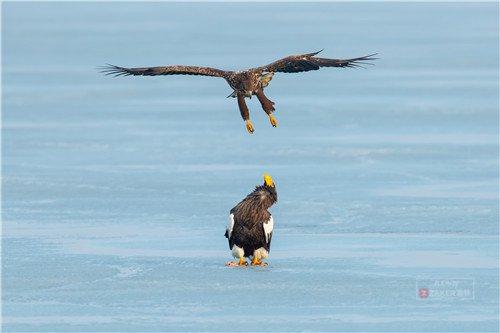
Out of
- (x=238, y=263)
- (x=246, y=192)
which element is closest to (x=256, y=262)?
(x=238, y=263)

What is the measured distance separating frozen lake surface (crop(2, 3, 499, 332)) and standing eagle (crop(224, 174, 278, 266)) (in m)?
0.17

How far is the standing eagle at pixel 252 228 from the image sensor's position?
12.2 metres

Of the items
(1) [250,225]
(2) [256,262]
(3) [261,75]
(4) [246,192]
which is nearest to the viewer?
(1) [250,225]

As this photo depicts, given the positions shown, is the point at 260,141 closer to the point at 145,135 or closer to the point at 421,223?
the point at 145,135

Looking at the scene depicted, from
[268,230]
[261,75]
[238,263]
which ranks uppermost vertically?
[261,75]

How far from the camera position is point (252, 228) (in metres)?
12.2

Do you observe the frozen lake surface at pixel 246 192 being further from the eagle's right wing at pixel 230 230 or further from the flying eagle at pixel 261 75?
the flying eagle at pixel 261 75

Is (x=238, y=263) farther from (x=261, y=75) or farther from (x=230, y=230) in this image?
(x=261, y=75)

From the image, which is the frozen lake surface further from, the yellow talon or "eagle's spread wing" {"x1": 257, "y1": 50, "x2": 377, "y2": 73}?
"eagle's spread wing" {"x1": 257, "y1": 50, "x2": 377, "y2": 73}

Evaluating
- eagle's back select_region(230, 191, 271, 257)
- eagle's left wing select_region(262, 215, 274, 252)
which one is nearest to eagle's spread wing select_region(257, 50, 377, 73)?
eagle's back select_region(230, 191, 271, 257)

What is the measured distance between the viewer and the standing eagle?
1220 centimetres

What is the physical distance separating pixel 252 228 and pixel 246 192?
3328 mm

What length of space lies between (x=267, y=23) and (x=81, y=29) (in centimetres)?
597

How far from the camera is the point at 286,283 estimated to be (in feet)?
38.0
